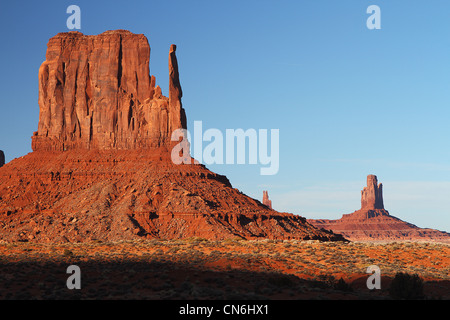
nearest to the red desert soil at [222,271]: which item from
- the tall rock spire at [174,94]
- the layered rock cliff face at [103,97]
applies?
the tall rock spire at [174,94]

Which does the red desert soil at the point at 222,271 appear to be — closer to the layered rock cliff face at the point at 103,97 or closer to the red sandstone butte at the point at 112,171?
the red sandstone butte at the point at 112,171

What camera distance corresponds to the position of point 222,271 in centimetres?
4156

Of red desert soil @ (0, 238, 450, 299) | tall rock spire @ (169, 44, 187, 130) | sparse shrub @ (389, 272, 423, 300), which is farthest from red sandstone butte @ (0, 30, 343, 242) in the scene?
sparse shrub @ (389, 272, 423, 300)

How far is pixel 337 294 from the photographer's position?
33.8m

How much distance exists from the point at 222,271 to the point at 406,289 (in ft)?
37.7

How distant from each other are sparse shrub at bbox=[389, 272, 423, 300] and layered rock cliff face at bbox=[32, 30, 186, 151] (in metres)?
65.5

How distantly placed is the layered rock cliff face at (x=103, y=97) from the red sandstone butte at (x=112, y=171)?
6.4 inches

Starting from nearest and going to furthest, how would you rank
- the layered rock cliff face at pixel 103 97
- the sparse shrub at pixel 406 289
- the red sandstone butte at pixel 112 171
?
the sparse shrub at pixel 406 289
the red sandstone butte at pixel 112 171
the layered rock cliff face at pixel 103 97

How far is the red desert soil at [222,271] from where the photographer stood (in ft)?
111

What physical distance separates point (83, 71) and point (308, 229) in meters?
45.7

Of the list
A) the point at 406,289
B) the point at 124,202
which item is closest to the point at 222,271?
the point at 406,289

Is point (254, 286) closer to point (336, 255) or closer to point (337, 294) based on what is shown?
point (337, 294)

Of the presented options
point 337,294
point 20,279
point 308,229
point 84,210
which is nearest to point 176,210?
point 84,210

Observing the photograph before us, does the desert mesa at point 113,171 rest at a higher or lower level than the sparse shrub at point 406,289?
higher
